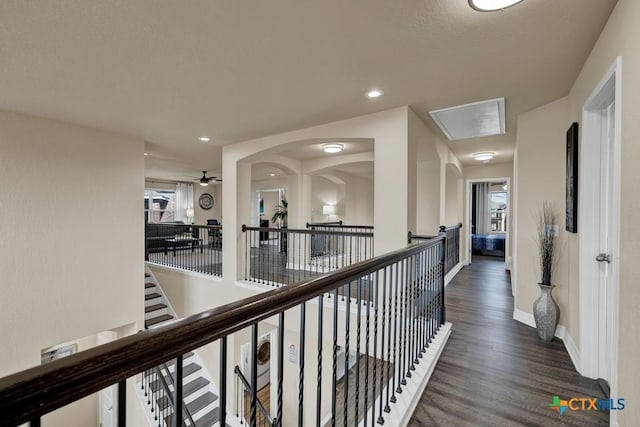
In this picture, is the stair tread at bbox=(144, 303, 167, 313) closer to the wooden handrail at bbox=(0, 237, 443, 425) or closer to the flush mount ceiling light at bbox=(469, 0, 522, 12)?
the wooden handrail at bbox=(0, 237, 443, 425)

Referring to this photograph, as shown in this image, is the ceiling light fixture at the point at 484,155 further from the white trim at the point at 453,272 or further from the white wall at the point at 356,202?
the white wall at the point at 356,202

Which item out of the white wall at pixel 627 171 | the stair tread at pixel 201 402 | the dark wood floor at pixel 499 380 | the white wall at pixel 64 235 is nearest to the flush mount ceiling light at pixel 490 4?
the white wall at pixel 627 171

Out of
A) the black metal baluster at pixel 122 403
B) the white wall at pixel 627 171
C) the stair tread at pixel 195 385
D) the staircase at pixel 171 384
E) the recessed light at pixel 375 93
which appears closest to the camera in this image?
the black metal baluster at pixel 122 403

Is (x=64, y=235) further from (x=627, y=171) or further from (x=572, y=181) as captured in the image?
(x=572, y=181)

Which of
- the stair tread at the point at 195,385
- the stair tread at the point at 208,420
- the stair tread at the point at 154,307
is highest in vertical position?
the stair tread at the point at 154,307

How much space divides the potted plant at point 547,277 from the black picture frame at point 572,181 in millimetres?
467

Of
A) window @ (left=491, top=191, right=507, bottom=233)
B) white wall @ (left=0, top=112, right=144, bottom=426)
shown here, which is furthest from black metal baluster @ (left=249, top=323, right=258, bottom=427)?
window @ (left=491, top=191, right=507, bottom=233)

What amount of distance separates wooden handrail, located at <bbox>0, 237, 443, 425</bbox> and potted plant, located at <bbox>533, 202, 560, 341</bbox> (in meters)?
3.25

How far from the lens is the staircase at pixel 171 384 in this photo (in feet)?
16.2

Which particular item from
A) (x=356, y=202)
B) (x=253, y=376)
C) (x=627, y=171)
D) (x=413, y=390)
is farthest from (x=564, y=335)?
(x=356, y=202)

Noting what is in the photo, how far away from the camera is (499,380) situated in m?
2.26

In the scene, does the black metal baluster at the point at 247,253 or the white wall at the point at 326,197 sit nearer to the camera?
the black metal baluster at the point at 247,253

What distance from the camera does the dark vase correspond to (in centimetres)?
292

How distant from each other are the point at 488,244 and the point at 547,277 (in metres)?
6.12
